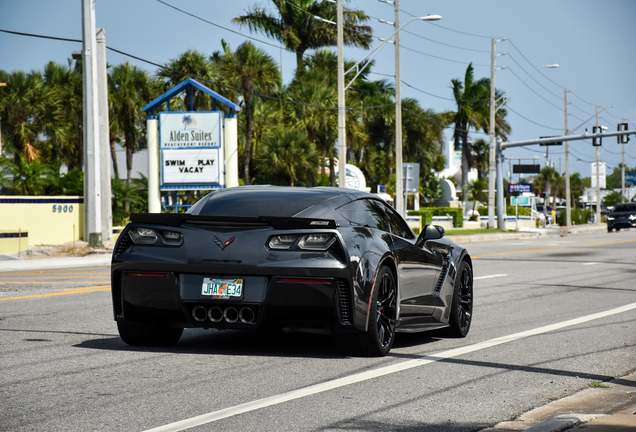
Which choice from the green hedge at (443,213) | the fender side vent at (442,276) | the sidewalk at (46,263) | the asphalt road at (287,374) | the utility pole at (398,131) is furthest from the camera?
the green hedge at (443,213)

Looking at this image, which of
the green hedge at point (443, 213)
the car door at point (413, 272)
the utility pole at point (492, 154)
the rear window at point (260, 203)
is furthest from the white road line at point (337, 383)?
the utility pole at point (492, 154)

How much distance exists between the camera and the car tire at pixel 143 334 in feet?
21.2

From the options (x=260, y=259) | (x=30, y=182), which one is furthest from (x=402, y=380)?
(x=30, y=182)

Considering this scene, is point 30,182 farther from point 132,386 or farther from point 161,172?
point 132,386

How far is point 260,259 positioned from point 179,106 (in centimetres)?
3699

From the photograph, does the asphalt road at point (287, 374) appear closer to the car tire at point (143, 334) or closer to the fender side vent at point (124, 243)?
the car tire at point (143, 334)

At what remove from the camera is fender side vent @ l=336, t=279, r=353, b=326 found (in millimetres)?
5785

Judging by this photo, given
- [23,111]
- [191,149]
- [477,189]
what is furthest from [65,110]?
[477,189]

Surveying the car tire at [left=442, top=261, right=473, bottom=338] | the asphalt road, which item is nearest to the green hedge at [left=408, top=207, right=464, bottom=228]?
the asphalt road

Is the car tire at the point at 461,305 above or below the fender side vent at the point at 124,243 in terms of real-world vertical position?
below

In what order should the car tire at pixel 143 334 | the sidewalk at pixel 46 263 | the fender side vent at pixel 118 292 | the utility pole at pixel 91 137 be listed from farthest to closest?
the utility pole at pixel 91 137, the sidewalk at pixel 46 263, the car tire at pixel 143 334, the fender side vent at pixel 118 292

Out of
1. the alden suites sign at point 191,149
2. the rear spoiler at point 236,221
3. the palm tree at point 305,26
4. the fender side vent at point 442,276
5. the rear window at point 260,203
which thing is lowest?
the fender side vent at point 442,276

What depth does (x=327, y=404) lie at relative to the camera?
472cm

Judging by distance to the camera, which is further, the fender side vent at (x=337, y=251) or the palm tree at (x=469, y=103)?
the palm tree at (x=469, y=103)
